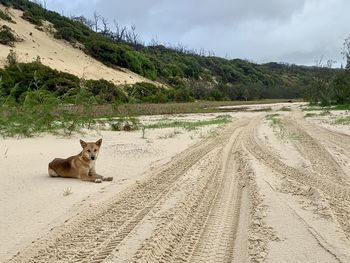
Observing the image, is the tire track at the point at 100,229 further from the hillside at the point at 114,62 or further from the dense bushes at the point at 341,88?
the hillside at the point at 114,62

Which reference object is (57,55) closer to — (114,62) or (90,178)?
(114,62)

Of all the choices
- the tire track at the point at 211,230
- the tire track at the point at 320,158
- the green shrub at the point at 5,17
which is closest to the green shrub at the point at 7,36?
the green shrub at the point at 5,17

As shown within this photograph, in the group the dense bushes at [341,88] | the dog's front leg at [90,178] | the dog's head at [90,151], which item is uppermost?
the dense bushes at [341,88]

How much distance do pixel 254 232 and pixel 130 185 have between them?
3342 mm

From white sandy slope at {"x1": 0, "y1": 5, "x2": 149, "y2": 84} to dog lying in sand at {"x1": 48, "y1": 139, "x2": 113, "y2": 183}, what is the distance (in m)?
52.6

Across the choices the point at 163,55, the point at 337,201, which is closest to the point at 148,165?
the point at 337,201

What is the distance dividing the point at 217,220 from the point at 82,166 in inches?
147

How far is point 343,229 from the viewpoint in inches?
207

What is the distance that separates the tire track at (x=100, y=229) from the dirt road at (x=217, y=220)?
0.03ft

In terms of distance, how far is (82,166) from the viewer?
28.4 feet

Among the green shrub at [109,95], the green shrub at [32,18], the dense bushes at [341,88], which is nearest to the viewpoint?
the green shrub at [109,95]

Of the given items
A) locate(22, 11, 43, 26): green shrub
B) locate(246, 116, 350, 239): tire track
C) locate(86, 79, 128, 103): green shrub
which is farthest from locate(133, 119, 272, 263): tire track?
locate(22, 11, 43, 26): green shrub

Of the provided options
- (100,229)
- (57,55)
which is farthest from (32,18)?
(100,229)

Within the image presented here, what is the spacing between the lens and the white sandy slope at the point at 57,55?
62.2m
